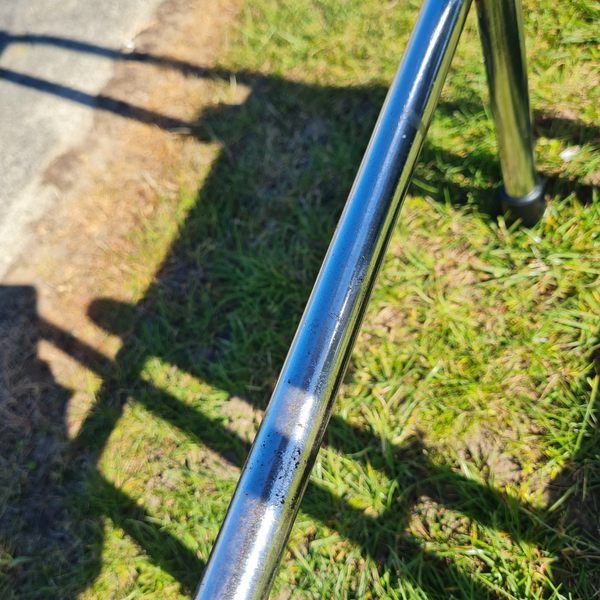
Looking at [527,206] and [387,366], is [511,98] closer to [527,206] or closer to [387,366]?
[527,206]

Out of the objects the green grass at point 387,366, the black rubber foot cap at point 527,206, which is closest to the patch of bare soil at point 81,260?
the green grass at point 387,366

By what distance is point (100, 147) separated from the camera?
10.3ft

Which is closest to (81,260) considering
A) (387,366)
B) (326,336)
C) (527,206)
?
(387,366)

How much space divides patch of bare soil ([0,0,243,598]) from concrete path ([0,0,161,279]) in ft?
0.42

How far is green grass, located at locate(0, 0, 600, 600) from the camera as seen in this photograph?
1598 millimetres

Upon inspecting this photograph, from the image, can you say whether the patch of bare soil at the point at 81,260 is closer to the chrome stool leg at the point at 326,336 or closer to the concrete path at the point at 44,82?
the concrete path at the point at 44,82

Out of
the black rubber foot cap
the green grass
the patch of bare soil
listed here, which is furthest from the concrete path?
the black rubber foot cap

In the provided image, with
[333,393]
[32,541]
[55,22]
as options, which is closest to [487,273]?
[333,393]

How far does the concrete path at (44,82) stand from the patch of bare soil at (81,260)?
128 millimetres

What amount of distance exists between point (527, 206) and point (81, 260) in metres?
2.32

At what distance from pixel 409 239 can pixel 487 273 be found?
0.37 m

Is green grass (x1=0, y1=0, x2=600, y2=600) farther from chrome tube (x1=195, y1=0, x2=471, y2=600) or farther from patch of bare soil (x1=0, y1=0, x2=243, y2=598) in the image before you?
chrome tube (x1=195, y1=0, x2=471, y2=600)

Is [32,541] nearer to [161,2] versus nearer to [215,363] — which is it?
[215,363]

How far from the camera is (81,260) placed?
9.11 feet
